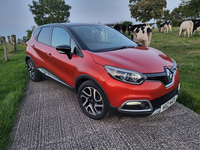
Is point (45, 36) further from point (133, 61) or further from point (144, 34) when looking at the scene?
point (144, 34)

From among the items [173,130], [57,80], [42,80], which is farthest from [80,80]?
[42,80]

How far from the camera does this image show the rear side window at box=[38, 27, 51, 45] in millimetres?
4008

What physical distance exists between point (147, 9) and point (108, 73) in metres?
48.2

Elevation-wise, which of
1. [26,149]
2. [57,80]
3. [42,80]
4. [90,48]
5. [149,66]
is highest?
[90,48]

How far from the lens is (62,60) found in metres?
3.31

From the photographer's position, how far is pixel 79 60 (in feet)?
9.54

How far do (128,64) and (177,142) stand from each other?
54.6 inches

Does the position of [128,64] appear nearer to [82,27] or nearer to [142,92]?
[142,92]

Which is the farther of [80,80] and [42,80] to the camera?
[42,80]

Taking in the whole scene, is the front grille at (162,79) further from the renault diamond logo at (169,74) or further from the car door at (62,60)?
the car door at (62,60)

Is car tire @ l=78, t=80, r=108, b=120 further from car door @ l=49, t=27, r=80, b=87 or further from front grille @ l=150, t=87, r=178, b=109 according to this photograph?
front grille @ l=150, t=87, r=178, b=109

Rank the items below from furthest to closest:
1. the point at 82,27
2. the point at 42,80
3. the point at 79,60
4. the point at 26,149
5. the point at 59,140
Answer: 1. the point at 42,80
2. the point at 82,27
3. the point at 79,60
4. the point at 59,140
5. the point at 26,149

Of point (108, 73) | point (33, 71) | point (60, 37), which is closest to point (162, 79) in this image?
point (108, 73)

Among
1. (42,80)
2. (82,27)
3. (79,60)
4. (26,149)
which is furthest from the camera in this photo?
(42,80)
